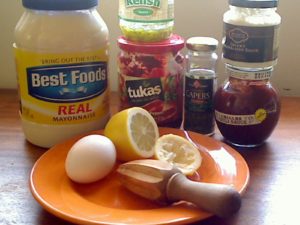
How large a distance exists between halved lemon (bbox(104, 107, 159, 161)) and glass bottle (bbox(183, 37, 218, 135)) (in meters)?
0.09

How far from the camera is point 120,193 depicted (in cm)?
64

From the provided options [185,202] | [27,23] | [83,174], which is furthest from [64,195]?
[27,23]

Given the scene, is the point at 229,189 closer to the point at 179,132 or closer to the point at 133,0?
the point at 179,132

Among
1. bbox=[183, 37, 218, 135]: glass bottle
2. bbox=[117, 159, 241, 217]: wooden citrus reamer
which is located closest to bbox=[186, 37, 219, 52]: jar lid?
bbox=[183, 37, 218, 135]: glass bottle

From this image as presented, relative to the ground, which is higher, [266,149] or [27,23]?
[27,23]

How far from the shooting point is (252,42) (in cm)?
71

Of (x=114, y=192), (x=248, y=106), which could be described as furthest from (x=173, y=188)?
(x=248, y=106)

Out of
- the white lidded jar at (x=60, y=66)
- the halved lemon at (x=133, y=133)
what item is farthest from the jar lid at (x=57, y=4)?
the halved lemon at (x=133, y=133)

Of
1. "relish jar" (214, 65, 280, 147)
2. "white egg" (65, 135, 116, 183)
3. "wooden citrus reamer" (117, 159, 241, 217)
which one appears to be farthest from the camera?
"relish jar" (214, 65, 280, 147)

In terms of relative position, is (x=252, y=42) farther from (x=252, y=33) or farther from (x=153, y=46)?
(x=153, y=46)

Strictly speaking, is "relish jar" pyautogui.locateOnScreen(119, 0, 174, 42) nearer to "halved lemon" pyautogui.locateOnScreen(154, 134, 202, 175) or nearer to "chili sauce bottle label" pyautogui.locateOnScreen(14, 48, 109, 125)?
"chili sauce bottle label" pyautogui.locateOnScreen(14, 48, 109, 125)

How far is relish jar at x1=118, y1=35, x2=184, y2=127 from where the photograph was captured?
77 cm

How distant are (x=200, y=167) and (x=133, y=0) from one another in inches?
10.7

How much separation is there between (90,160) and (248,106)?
253mm
